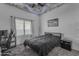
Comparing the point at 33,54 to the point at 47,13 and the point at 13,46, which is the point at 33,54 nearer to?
the point at 13,46

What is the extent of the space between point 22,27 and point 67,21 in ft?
4.12

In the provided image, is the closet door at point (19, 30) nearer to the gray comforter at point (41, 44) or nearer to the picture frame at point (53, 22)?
the gray comforter at point (41, 44)

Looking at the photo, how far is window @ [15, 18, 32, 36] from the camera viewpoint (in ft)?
4.06

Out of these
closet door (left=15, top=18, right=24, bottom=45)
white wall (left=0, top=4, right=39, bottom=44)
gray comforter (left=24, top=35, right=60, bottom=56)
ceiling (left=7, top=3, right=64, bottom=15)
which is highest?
ceiling (left=7, top=3, right=64, bottom=15)

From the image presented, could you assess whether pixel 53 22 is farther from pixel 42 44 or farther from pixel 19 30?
pixel 19 30

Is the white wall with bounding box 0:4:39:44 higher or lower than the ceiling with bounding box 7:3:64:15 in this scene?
lower

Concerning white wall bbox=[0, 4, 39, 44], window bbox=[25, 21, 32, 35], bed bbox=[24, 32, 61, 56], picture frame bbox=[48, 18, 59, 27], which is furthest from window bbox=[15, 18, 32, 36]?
picture frame bbox=[48, 18, 59, 27]

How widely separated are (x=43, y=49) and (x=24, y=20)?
0.87 metres

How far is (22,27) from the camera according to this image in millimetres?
1277

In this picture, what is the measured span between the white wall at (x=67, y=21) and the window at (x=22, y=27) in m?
0.41

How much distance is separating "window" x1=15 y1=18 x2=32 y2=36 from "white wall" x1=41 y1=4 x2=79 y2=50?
413mm

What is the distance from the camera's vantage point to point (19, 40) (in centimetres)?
127

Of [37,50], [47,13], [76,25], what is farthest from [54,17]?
[37,50]

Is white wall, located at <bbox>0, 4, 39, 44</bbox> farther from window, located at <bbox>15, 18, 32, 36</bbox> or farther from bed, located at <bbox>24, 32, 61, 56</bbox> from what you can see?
bed, located at <bbox>24, 32, 61, 56</bbox>
